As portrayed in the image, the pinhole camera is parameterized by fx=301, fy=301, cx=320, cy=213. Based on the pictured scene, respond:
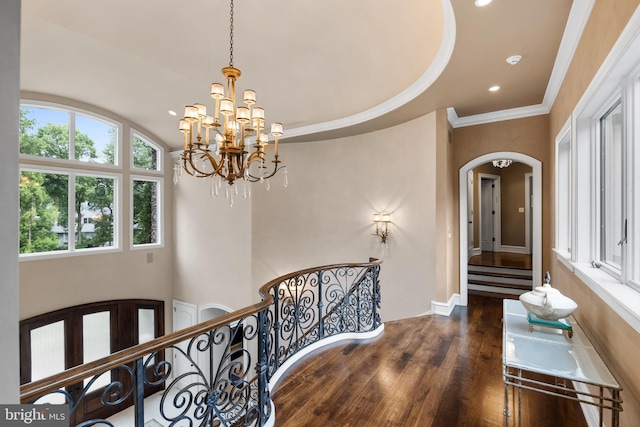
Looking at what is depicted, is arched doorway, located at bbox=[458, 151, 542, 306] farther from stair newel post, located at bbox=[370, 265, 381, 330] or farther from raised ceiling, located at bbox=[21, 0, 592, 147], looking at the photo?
stair newel post, located at bbox=[370, 265, 381, 330]

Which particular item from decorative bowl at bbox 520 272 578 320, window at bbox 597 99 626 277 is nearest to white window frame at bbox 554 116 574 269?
window at bbox 597 99 626 277

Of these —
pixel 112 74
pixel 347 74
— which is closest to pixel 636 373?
pixel 347 74

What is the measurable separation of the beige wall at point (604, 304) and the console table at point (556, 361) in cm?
9

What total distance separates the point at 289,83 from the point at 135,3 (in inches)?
86.4

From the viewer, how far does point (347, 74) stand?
4.38 meters

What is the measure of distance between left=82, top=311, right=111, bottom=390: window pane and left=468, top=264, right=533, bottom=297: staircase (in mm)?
8083

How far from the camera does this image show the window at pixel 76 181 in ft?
20.2

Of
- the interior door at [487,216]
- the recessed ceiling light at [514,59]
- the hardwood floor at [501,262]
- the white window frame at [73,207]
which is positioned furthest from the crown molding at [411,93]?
the interior door at [487,216]

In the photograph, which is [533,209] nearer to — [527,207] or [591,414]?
[591,414]

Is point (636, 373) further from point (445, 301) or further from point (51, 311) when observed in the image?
point (51, 311)

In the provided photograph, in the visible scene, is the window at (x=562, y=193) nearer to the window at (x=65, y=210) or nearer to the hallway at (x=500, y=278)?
the hallway at (x=500, y=278)

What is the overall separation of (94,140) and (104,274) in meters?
3.13

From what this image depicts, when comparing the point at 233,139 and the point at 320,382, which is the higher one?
the point at 233,139

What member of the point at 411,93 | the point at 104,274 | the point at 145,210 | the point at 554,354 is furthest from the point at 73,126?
the point at 554,354
